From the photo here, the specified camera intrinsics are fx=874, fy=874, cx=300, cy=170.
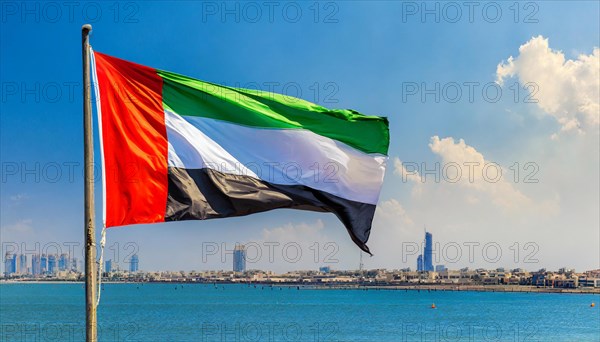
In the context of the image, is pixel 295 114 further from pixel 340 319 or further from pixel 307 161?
pixel 340 319

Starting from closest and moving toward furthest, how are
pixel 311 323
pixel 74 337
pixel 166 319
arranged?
pixel 74 337 < pixel 311 323 < pixel 166 319

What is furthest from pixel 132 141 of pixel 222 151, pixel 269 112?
pixel 269 112

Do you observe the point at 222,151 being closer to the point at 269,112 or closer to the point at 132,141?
the point at 269,112

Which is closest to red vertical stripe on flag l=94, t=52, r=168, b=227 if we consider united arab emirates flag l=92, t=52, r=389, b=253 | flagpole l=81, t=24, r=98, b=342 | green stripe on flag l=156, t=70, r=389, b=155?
united arab emirates flag l=92, t=52, r=389, b=253

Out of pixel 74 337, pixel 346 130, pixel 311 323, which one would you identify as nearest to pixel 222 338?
Answer: pixel 74 337

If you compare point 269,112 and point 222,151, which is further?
point 269,112

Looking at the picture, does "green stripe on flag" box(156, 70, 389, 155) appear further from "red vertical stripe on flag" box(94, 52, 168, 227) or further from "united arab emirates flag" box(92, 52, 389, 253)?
"red vertical stripe on flag" box(94, 52, 168, 227)
